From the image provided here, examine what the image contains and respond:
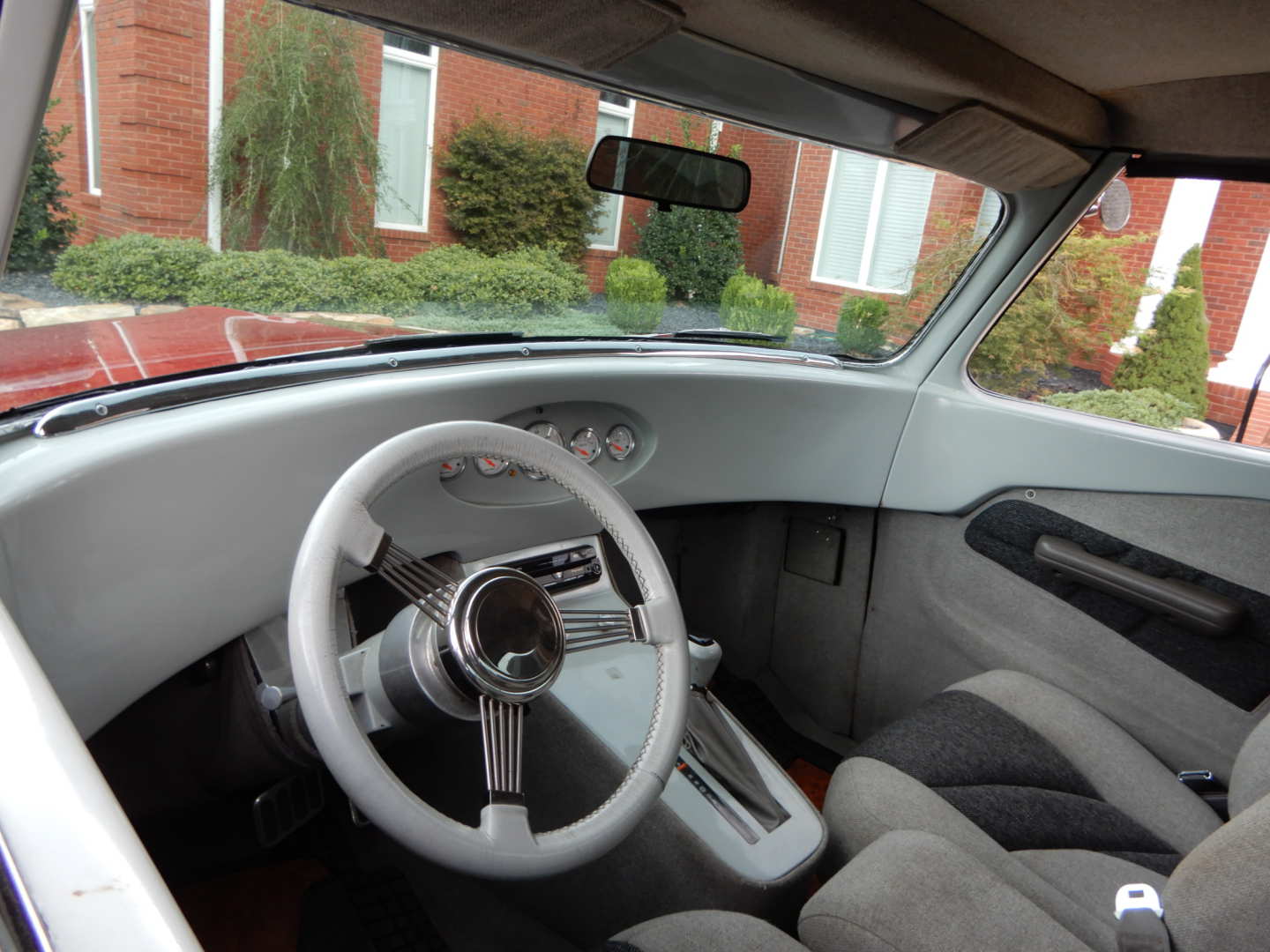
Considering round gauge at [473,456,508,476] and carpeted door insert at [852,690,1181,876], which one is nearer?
carpeted door insert at [852,690,1181,876]

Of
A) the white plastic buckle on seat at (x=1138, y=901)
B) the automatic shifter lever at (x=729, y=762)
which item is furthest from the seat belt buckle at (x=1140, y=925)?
the automatic shifter lever at (x=729, y=762)

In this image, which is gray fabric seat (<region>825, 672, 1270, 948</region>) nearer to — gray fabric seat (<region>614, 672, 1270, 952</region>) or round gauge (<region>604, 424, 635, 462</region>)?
gray fabric seat (<region>614, 672, 1270, 952</region>)

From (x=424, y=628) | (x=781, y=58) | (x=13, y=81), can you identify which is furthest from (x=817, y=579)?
(x=13, y=81)

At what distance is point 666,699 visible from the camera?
1354 millimetres

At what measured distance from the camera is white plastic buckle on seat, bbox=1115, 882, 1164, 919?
3.92 feet

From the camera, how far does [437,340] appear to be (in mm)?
2020

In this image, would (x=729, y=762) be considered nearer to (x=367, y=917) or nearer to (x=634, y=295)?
(x=367, y=917)

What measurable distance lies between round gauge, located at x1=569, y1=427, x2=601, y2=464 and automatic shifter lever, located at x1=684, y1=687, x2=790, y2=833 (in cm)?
61

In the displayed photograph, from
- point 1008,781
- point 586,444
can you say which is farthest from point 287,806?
point 1008,781

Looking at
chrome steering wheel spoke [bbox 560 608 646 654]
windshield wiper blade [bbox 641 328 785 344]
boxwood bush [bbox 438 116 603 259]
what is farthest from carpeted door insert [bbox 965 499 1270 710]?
chrome steering wheel spoke [bbox 560 608 646 654]

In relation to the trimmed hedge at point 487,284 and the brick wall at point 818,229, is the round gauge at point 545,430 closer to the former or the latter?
the trimmed hedge at point 487,284

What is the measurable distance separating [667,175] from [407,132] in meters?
0.58

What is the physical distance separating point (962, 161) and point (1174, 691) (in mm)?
1350

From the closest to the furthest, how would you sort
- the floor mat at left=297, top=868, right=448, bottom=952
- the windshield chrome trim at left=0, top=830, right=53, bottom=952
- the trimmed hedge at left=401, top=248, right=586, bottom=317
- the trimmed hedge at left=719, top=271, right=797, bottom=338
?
the windshield chrome trim at left=0, top=830, right=53, bottom=952
the floor mat at left=297, top=868, right=448, bottom=952
the trimmed hedge at left=401, top=248, right=586, bottom=317
the trimmed hedge at left=719, top=271, right=797, bottom=338
